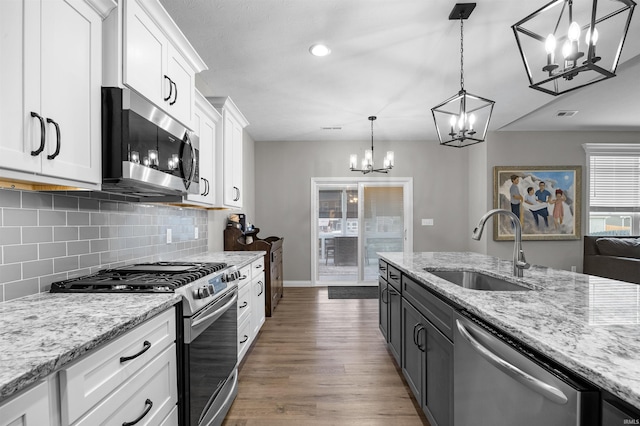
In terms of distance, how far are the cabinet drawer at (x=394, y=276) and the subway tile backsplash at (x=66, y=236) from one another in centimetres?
183

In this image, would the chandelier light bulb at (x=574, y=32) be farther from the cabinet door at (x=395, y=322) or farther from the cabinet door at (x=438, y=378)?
the cabinet door at (x=395, y=322)

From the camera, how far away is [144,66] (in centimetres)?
165

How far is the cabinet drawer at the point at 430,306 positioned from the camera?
60.2 inches

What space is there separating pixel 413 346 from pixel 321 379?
2.73 feet

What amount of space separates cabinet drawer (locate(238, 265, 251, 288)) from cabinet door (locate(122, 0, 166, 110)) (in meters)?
1.37

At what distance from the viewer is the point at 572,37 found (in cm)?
125

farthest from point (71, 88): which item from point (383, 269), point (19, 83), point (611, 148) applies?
point (611, 148)

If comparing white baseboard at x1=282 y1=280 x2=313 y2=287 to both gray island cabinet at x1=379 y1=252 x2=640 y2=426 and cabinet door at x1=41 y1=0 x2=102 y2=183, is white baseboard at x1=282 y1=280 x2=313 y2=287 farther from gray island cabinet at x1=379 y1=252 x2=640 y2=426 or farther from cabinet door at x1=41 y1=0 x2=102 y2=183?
cabinet door at x1=41 y1=0 x2=102 y2=183

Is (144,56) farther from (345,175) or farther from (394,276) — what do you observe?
(345,175)

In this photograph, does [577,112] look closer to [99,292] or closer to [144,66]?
[144,66]

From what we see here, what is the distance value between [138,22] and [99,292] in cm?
127

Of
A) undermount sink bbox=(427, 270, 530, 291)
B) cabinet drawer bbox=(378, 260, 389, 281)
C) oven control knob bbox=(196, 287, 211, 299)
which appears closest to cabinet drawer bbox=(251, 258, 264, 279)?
cabinet drawer bbox=(378, 260, 389, 281)

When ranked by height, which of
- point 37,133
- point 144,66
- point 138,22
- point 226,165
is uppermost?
point 138,22

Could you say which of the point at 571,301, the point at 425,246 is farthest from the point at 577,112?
the point at 571,301
